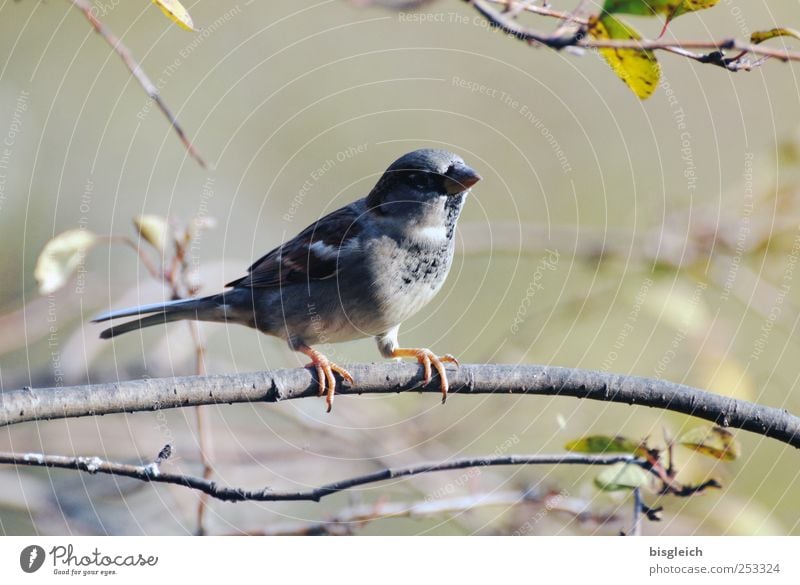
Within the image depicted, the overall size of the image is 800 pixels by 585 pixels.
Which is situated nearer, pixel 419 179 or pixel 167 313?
A: pixel 419 179

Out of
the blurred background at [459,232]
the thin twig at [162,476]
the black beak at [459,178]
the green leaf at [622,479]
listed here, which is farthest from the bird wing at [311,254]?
the green leaf at [622,479]

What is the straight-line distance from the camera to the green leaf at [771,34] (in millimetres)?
1814

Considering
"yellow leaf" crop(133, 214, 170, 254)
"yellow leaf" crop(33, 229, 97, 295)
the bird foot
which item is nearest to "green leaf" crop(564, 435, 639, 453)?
the bird foot

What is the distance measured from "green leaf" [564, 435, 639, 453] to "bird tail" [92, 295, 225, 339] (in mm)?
1315

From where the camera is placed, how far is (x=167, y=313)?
278cm

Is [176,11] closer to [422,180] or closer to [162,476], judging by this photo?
[162,476]

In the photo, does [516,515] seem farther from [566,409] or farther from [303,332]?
[303,332]

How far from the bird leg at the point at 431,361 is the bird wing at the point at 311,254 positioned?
14.8 inches

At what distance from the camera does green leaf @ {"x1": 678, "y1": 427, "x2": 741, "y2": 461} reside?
2.14 metres

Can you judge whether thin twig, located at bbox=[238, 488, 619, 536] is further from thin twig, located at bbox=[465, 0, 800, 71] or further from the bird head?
thin twig, located at bbox=[465, 0, 800, 71]

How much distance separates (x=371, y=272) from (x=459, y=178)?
410 mm

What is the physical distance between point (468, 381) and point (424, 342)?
698 millimetres

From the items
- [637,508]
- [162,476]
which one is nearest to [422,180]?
[637,508]

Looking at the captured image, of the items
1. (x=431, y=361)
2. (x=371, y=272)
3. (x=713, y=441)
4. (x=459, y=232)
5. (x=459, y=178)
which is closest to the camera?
(x=713, y=441)
